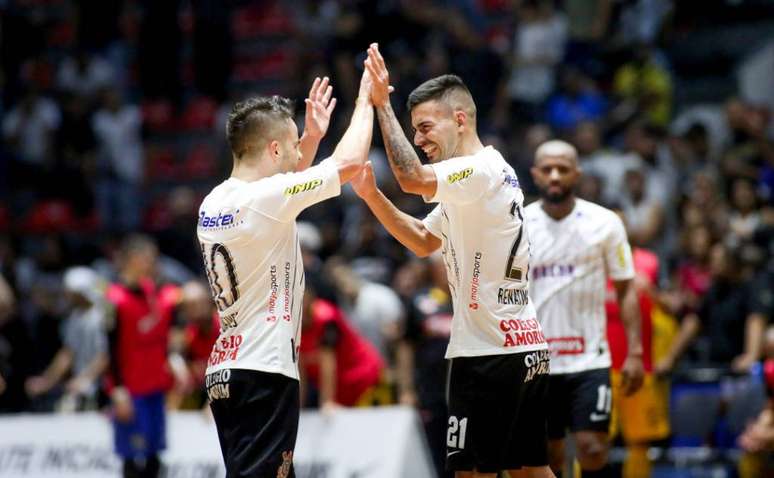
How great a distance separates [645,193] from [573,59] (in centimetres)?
327

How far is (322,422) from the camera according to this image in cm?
1112

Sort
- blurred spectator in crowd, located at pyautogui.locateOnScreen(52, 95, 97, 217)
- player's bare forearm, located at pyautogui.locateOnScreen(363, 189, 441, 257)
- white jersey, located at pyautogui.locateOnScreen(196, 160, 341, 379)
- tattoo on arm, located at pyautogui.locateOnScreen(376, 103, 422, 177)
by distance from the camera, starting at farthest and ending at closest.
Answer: blurred spectator in crowd, located at pyautogui.locateOnScreen(52, 95, 97, 217)
player's bare forearm, located at pyautogui.locateOnScreen(363, 189, 441, 257)
tattoo on arm, located at pyautogui.locateOnScreen(376, 103, 422, 177)
white jersey, located at pyautogui.locateOnScreen(196, 160, 341, 379)

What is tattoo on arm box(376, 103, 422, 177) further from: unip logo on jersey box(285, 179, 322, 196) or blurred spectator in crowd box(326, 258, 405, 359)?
blurred spectator in crowd box(326, 258, 405, 359)

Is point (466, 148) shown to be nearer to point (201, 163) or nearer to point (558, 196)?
point (558, 196)

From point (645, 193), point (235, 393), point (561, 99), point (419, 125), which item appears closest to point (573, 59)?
point (561, 99)

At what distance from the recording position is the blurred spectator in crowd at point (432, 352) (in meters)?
10.4

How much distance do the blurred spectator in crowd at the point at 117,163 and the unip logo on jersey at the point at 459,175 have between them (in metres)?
12.4

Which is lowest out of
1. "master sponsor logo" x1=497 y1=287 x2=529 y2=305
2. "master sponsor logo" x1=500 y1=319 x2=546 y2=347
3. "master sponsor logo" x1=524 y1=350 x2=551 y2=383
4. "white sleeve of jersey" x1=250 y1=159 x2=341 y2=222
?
"master sponsor logo" x1=524 y1=350 x2=551 y2=383

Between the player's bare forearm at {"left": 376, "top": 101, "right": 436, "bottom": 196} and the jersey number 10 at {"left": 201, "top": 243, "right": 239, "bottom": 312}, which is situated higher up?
the player's bare forearm at {"left": 376, "top": 101, "right": 436, "bottom": 196}

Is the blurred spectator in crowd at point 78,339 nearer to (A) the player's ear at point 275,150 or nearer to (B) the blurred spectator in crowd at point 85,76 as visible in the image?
(B) the blurred spectator in crowd at point 85,76

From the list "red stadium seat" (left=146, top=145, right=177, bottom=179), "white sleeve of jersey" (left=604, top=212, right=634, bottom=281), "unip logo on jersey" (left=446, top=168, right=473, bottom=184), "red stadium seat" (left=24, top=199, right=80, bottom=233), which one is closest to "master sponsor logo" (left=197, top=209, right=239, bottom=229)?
"unip logo on jersey" (left=446, top=168, right=473, bottom=184)

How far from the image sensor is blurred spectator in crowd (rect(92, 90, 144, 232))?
18.4m

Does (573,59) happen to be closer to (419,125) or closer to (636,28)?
(636,28)

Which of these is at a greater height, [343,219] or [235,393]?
[343,219]
